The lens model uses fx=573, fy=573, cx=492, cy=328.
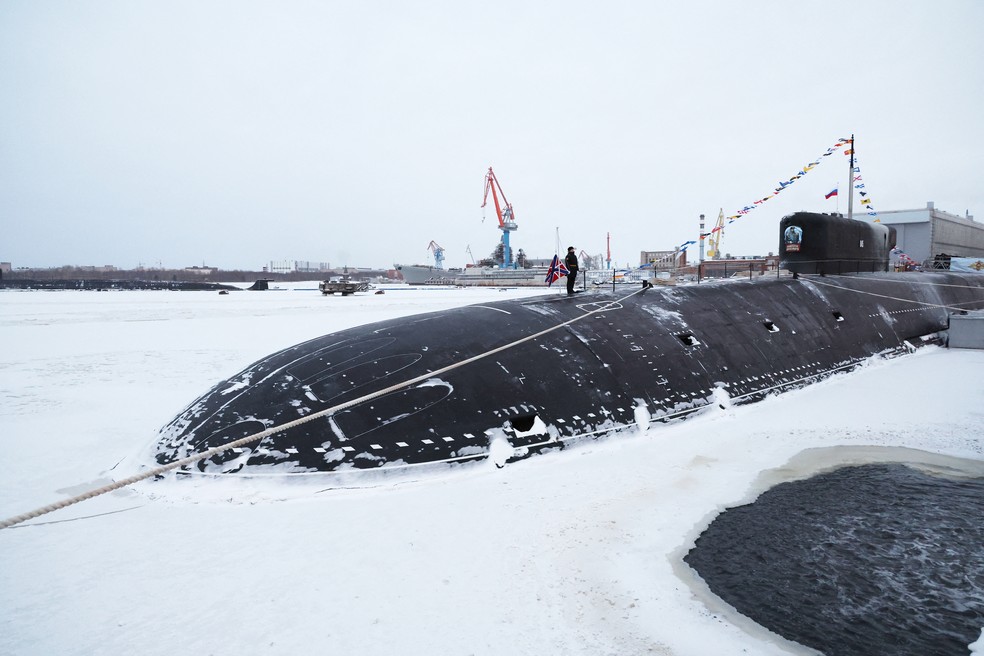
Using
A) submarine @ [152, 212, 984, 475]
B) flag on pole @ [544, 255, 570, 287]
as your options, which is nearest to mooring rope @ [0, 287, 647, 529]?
submarine @ [152, 212, 984, 475]

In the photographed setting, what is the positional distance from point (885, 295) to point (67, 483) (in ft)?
52.4

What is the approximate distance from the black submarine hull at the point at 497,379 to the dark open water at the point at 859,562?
6.60 ft

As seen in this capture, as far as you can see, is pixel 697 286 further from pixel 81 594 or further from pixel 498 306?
pixel 81 594

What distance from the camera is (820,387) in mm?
9203

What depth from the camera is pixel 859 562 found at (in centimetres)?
391

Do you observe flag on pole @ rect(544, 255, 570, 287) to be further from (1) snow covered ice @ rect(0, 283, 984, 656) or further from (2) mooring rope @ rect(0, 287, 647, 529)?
(1) snow covered ice @ rect(0, 283, 984, 656)

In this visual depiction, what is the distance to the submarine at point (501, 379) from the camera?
5.20m

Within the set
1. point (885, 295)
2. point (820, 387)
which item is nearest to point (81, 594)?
point (820, 387)

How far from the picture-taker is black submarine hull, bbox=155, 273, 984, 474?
523 centimetres

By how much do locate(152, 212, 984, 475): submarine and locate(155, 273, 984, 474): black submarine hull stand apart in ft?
0.06

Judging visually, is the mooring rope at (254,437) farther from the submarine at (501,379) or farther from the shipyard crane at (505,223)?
the shipyard crane at (505,223)

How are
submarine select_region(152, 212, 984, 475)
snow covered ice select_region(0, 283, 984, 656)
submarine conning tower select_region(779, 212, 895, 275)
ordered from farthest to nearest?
submarine conning tower select_region(779, 212, 895, 275)
submarine select_region(152, 212, 984, 475)
snow covered ice select_region(0, 283, 984, 656)

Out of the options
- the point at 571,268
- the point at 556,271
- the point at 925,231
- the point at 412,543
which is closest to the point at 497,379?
the point at 412,543

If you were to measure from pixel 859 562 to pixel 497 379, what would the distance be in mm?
3454
